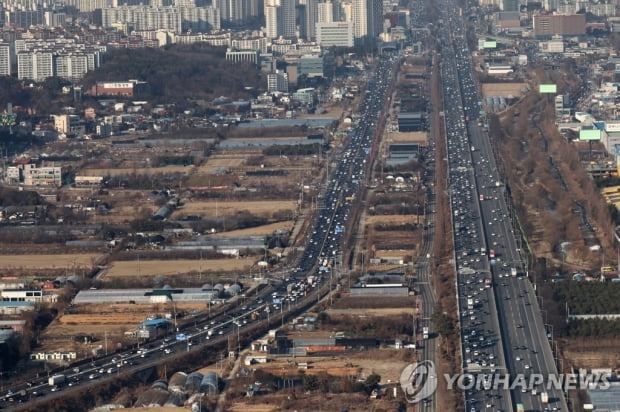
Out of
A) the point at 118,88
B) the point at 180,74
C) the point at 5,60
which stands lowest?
the point at 118,88

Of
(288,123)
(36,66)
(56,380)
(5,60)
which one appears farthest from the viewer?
(5,60)

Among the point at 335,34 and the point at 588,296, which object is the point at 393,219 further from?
the point at 335,34

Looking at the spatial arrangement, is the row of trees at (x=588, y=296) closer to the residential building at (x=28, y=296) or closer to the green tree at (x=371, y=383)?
the green tree at (x=371, y=383)

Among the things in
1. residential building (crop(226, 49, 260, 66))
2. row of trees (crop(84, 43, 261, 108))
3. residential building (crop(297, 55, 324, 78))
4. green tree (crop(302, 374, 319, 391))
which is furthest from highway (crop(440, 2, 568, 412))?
residential building (crop(226, 49, 260, 66))

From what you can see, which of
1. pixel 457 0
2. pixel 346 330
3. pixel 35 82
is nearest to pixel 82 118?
pixel 35 82

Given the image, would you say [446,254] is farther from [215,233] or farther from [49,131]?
[49,131]

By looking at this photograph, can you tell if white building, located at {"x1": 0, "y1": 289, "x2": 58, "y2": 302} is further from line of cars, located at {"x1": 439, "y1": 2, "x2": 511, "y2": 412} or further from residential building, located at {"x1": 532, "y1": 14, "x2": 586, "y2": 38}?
residential building, located at {"x1": 532, "y1": 14, "x2": 586, "y2": 38}

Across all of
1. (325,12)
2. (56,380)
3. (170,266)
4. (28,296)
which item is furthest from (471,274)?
→ (325,12)
